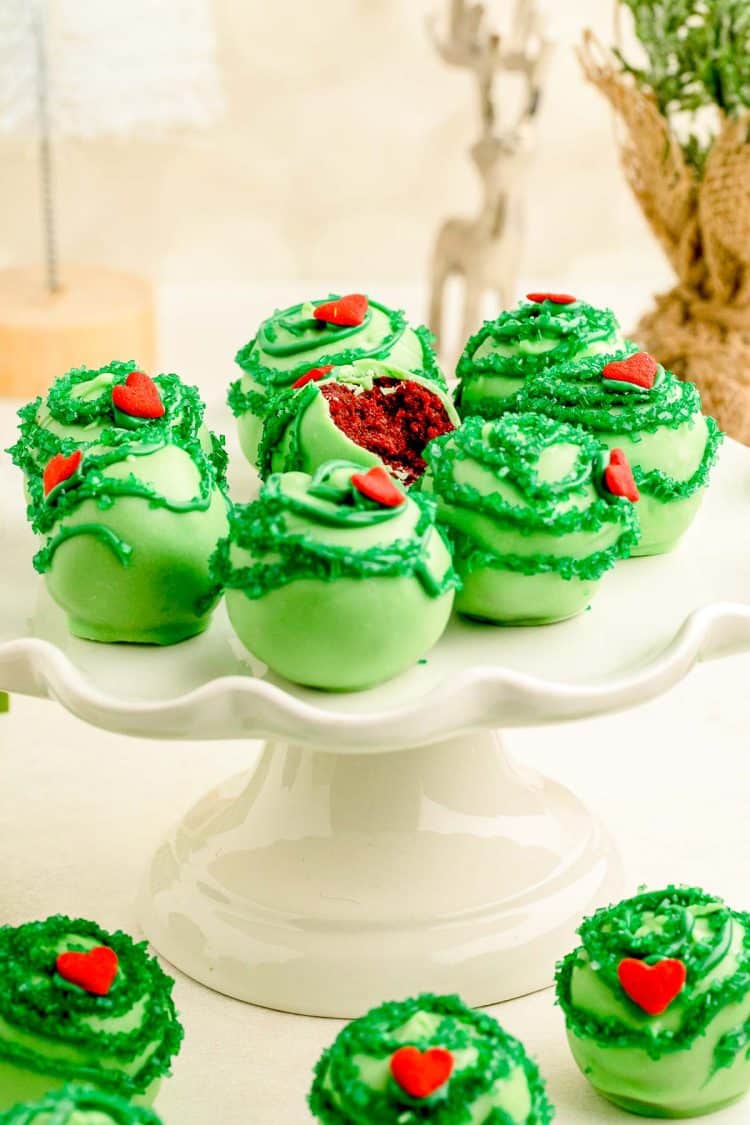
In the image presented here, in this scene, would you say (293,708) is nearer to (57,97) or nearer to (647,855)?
(647,855)

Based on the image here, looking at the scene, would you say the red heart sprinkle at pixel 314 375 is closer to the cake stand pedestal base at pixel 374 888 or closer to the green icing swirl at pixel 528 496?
the green icing swirl at pixel 528 496

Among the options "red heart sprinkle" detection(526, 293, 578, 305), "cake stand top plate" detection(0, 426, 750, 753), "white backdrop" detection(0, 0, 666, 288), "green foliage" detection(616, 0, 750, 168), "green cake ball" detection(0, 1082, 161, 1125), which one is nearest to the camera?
"green cake ball" detection(0, 1082, 161, 1125)

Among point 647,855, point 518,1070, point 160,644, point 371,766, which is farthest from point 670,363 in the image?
point 518,1070

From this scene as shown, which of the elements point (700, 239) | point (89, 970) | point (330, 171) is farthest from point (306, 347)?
point (330, 171)

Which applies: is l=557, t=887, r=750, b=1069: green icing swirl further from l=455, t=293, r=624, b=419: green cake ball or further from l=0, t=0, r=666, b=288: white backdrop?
l=0, t=0, r=666, b=288: white backdrop

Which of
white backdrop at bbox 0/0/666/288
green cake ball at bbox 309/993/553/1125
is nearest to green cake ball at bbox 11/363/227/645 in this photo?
green cake ball at bbox 309/993/553/1125

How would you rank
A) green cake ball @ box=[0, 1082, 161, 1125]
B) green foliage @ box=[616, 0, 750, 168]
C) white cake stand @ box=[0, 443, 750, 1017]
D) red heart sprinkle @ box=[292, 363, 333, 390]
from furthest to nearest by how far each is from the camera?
green foliage @ box=[616, 0, 750, 168] < red heart sprinkle @ box=[292, 363, 333, 390] < white cake stand @ box=[0, 443, 750, 1017] < green cake ball @ box=[0, 1082, 161, 1125]

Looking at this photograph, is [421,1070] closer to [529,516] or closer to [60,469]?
[529,516]
